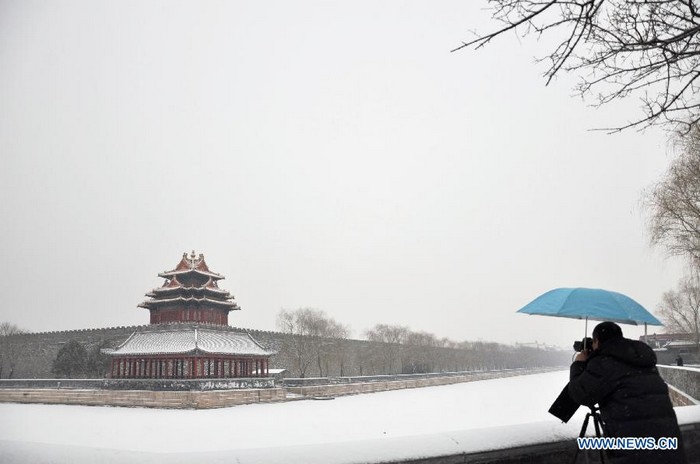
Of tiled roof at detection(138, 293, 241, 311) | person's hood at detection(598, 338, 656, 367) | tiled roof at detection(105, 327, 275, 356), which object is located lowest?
person's hood at detection(598, 338, 656, 367)

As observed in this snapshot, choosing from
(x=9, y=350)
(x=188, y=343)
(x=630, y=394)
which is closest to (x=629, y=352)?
(x=630, y=394)

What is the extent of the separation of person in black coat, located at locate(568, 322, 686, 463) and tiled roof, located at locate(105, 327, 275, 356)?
28.9m

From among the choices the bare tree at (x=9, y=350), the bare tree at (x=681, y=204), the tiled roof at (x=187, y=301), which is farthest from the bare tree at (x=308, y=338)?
the bare tree at (x=681, y=204)

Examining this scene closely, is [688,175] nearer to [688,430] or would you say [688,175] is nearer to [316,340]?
[688,430]

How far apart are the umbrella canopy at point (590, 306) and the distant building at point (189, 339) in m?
27.4

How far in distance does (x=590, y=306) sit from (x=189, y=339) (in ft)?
96.8

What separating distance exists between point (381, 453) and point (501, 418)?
65.5 feet

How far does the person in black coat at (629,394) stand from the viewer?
2783mm

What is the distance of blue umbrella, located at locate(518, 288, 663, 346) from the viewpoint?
441 cm

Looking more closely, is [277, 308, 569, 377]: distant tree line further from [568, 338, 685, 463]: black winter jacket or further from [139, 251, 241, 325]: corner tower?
[568, 338, 685, 463]: black winter jacket

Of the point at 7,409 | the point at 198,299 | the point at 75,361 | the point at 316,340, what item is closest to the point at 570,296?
the point at 7,409

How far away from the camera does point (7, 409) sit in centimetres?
2677

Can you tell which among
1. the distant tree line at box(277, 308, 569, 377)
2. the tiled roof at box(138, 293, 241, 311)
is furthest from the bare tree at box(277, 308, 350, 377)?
the tiled roof at box(138, 293, 241, 311)

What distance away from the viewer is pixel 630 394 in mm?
2797
